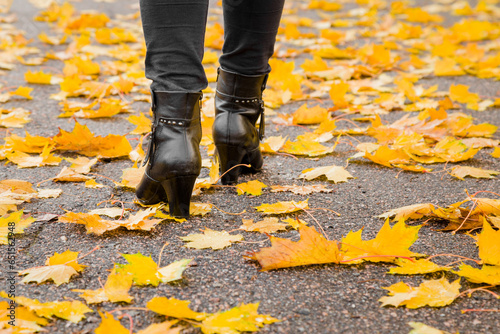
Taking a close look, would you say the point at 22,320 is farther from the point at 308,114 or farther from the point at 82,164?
the point at 308,114

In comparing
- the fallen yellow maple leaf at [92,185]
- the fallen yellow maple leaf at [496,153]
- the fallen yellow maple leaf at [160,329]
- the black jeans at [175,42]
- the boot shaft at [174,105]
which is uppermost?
the black jeans at [175,42]

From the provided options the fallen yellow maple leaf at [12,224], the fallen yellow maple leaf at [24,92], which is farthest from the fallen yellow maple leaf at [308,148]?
the fallen yellow maple leaf at [24,92]

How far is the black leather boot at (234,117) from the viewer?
1.55 meters

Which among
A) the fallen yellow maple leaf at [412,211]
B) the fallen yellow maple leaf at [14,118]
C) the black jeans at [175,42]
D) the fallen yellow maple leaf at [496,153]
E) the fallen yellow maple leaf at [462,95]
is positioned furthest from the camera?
the fallen yellow maple leaf at [462,95]

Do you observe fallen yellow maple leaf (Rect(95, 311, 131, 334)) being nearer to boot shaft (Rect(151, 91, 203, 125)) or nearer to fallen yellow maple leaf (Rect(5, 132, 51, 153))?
boot shaft (Rect(151, 91, 203, 125))

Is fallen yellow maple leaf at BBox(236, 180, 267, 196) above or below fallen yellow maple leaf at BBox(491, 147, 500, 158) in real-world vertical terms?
below

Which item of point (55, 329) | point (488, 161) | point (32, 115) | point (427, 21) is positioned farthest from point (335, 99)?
point (427, 21)

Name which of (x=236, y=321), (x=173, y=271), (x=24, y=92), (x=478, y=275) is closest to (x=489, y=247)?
(x=478, y=275)

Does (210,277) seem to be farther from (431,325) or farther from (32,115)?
(32,115)

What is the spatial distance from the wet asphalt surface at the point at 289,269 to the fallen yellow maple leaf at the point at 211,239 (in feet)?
0.06

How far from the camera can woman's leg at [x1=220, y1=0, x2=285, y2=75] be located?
58.4 inches

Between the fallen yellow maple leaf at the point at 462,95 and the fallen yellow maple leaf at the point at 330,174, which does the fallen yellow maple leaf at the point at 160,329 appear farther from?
the fallen yellow maple leaf at the point at 462,95

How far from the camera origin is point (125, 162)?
5.88ft

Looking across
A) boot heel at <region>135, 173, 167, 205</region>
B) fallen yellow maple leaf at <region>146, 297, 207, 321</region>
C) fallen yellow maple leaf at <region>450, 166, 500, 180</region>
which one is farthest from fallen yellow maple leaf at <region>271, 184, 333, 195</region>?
fallen yellow maple leaf at <region>146, 297, 207, 321</region>
